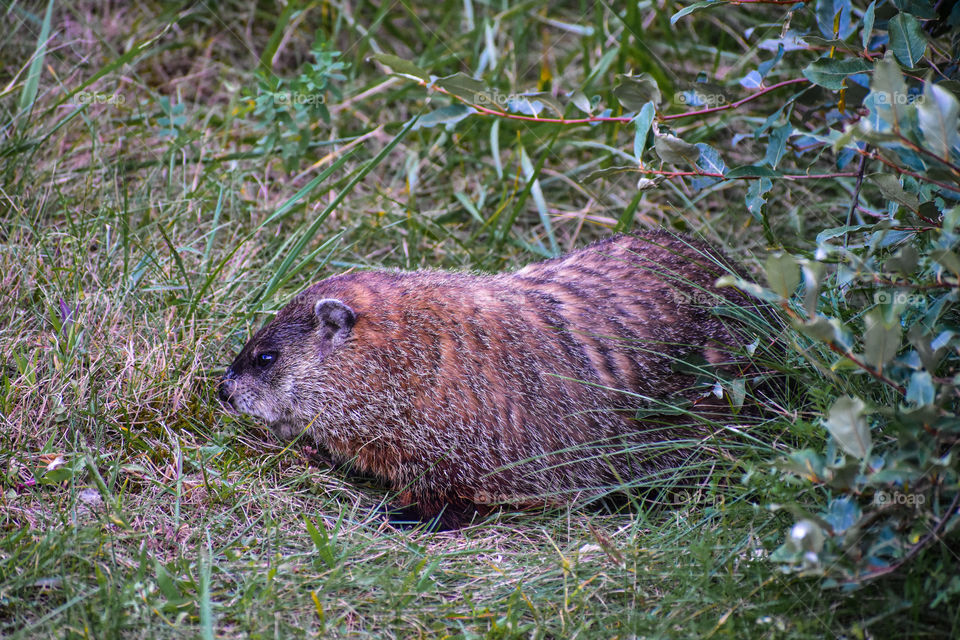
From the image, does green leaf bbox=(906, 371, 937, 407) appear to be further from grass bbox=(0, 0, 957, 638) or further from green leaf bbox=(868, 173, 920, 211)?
green leaf bbox=(868, 173, 920, 211)

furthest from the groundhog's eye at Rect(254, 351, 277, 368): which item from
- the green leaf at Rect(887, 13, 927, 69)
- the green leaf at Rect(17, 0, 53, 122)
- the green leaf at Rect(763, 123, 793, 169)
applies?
the green leaf at Rect(887, 13, 927, 69)

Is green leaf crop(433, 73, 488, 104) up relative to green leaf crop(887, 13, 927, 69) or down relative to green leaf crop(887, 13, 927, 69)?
down

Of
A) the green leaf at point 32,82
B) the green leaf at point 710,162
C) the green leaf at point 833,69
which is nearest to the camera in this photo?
the green leaf at point 833,69

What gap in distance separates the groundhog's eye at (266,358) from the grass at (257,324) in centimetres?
33

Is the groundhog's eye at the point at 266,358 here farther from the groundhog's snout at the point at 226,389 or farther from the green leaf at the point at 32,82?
the green leaf at the point at 32,82

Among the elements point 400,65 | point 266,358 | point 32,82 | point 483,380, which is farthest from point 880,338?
point 32,82

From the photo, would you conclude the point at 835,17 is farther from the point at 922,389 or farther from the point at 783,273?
the point at 922,389

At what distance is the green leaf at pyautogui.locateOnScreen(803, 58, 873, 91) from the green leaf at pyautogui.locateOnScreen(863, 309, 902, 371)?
142cm

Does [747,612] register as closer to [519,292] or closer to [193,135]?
[519,292]

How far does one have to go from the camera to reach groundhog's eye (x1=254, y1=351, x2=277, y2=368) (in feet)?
14.6

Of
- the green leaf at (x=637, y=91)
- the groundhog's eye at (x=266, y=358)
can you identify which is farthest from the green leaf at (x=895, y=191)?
the groundhog's eye at (x=266, y=358)

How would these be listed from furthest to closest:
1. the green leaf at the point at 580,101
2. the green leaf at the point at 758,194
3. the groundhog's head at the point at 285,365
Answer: the green leaf at the point at 580,101
the groundhog's head at the point at 285,365
the green leaf at the point at 758,194

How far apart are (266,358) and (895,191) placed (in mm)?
3055

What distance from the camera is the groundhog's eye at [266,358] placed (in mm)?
4441
